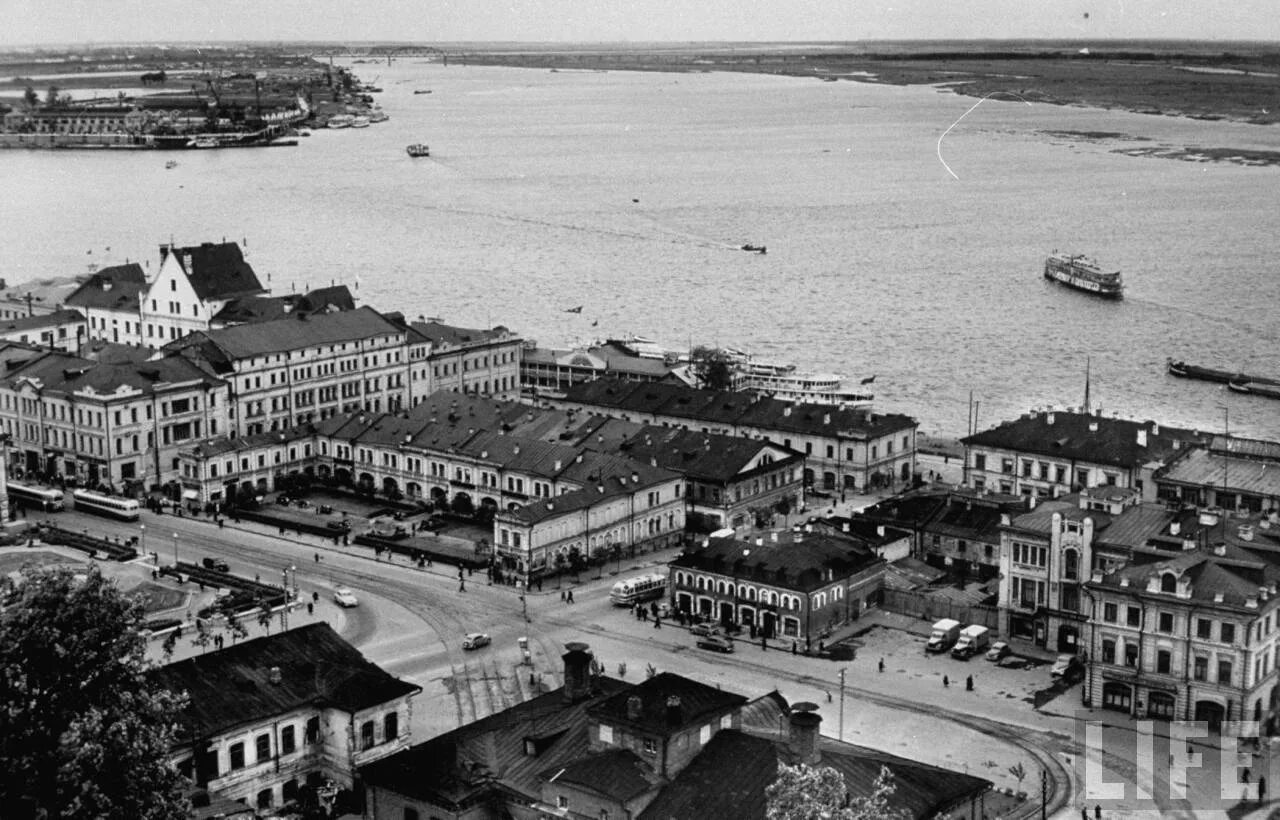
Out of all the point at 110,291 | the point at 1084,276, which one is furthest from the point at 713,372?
the point at 1084,276

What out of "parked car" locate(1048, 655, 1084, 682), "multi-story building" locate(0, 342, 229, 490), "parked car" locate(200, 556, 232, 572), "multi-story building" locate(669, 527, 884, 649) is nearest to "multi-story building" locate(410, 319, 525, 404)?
"multi-story building" locate(0, 342, 229, 490)

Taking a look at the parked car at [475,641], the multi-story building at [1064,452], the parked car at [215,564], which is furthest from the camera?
the multi-story building at [1064,452]

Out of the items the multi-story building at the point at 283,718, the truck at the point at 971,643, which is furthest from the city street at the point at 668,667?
the multi-story building at the point at 283,718

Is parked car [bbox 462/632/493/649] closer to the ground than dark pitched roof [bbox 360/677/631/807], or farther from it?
closer to the ground

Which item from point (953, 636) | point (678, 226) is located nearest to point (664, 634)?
point (953, 636)

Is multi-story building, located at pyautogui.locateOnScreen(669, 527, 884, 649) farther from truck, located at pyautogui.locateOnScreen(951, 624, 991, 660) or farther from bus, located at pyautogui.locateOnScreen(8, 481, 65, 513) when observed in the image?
bus, located at pyautogui.locateOnScreen(8, 481, 65, 513)

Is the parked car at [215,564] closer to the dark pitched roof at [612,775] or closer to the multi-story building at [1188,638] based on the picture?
the dark pitched roof at [612,775]

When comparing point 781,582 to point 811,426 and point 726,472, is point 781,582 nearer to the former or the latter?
point 726,472
